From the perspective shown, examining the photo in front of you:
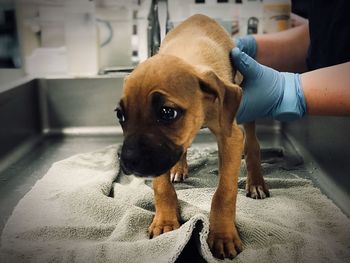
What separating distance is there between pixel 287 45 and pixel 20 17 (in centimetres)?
133

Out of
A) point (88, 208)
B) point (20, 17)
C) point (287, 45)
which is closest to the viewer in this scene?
point (88, 208)

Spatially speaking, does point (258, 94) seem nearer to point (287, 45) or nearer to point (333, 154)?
point (333, 154)

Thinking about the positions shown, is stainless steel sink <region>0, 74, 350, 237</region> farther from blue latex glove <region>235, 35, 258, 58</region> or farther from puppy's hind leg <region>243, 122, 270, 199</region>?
blue latex glove <region>235, 35, 258, 58</region>

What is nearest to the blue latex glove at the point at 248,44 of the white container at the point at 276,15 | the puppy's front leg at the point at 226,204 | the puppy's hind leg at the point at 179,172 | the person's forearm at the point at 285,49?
the person's forearm at the point at 285,49

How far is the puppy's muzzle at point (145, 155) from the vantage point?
1021 millimetres

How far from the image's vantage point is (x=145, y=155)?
1.02 meters

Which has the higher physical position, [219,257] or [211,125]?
[211,125]

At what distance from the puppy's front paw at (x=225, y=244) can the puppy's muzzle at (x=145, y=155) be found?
0.29 meters

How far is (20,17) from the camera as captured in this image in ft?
7.64

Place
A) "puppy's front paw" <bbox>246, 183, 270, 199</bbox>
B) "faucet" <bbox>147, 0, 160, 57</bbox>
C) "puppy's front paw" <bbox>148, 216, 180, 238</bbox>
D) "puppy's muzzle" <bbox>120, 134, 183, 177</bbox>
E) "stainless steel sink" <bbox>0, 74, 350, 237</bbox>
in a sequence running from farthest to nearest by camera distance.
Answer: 1. "faucet" <bbox>147, 0, 160, 57</bbox>
2. "stainless steel sink" <bbox>0, 74, 350, 237</bbox>
3. "puppy's front paw" <bbox>246, 183, 270, 199</bbox>
4. "puppy's front paw" <bbox>148, 216, 180, 238</bbox>
5. "puppy's muzzle" <bbox>120, 134, 183, 177</bbox>

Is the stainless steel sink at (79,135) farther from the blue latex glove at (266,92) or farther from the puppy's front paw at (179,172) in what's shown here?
the puppy's front paw at (179,172)

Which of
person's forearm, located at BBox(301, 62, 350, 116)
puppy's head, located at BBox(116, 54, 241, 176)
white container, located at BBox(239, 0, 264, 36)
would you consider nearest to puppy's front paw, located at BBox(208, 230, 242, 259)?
puppy's head, located at BBox(116, 54, 241, 176)

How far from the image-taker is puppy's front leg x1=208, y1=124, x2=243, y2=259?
1.21 m

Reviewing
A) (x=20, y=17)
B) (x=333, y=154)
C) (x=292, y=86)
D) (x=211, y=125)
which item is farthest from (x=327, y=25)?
(x=20, y=17)
